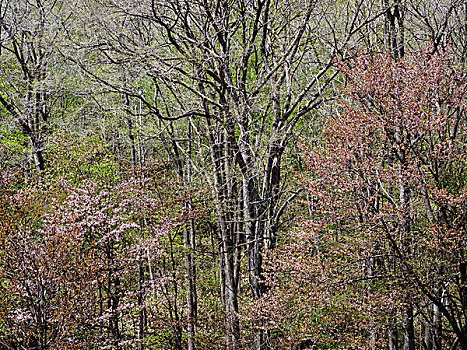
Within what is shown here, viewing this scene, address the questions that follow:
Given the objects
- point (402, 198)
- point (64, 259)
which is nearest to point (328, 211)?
point (402, 198)

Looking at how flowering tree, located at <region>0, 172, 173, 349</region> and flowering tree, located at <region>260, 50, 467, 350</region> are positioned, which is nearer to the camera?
flowering tree, located at <region>260, 50, 467, 350</region>

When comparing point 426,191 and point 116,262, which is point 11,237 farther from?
point 426,191

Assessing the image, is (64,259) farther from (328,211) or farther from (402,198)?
(402,198)

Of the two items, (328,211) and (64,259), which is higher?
(328,211)

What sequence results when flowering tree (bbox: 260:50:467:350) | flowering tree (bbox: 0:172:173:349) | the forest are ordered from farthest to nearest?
flowering tree (bbox: 0:172:173:349)
the forest
flowering tree (bbox: 260:50:467:350)

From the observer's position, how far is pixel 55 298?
6418mm

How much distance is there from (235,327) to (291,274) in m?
2.28

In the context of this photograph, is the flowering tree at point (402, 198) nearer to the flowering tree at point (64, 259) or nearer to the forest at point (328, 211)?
the forest at point (328, 211)

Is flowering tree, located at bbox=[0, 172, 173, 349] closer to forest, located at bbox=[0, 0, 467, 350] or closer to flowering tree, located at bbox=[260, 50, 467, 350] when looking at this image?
forest, located at bbox=[0, 0, 467, 350]

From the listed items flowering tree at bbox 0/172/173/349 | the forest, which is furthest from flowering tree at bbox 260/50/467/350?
flowering tree at bbox 0/172/173/349

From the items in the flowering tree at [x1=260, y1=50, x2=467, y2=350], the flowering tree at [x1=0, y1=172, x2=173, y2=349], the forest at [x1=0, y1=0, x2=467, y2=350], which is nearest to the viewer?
the flowering tree at [x1=260, y1=50, x2=467, y2=350]

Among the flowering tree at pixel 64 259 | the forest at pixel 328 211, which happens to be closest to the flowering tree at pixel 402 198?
the forest at pixel 328 211

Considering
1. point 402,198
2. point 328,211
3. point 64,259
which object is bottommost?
point 64,259

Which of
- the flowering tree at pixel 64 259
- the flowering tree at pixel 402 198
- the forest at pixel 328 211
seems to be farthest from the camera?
the flowering tree at pixel 64 259
